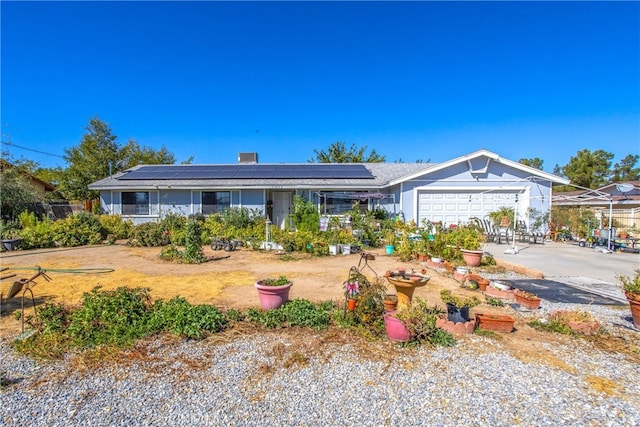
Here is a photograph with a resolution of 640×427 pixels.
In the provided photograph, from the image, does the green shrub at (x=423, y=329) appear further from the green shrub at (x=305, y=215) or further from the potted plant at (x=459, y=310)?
the green shrub at (x=305, y=215)

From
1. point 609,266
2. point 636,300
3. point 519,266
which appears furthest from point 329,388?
point 609,266

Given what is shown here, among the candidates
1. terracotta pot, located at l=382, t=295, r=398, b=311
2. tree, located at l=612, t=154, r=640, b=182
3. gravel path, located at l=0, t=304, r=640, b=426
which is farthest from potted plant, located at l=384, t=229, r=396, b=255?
tree, located at l=612, t=154, r=640, b=182

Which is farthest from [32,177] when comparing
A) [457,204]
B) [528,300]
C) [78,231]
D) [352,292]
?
[528,300]

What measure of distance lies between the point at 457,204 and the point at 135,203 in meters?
15.0

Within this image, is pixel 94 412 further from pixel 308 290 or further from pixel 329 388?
pixel 308 290

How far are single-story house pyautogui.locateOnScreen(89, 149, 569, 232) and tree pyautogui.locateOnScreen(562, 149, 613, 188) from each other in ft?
59.8

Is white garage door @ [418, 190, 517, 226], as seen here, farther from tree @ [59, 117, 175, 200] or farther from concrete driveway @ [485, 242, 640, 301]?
tree @ [59, 117, 175, 200]

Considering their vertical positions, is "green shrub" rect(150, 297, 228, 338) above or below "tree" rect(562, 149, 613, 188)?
below

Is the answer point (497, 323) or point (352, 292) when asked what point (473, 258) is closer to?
point (497, 323)

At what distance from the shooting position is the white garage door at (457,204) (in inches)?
552

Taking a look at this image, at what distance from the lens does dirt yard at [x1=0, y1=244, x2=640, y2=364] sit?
14.6ft

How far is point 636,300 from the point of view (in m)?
4.10

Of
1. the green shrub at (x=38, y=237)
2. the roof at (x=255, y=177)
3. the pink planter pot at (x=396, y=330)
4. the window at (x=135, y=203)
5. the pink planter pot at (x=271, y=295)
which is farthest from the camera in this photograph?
the window at (x=135, y=203)

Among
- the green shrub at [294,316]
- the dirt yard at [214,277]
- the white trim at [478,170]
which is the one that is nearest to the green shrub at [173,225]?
the dirt yard at [214,277]
